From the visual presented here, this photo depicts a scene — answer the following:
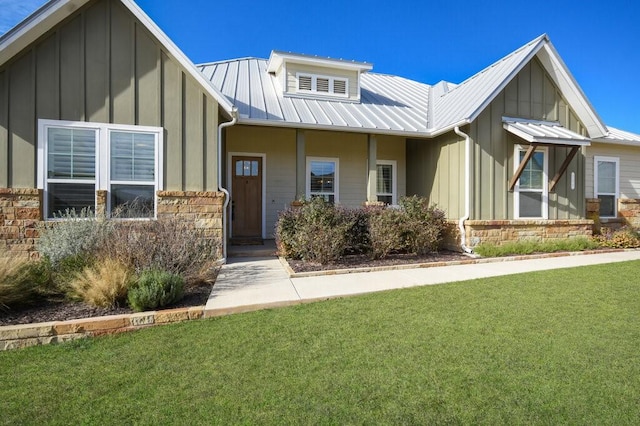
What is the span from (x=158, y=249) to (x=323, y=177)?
650cm

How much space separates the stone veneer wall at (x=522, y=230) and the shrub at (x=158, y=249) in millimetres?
6738

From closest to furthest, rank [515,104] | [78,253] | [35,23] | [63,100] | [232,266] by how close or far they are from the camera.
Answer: [78,253], [35,23], [63,100], [232,266], [515,104]

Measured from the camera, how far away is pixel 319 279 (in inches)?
244

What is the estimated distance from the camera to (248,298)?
16.1 feet

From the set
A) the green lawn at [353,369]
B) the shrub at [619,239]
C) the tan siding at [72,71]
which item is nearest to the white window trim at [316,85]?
the tan siding at [72,71]

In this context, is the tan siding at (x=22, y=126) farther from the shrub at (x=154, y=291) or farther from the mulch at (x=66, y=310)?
the shrub at (x=154, y=291)

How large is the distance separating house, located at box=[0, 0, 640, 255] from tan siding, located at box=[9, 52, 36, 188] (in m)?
0.02

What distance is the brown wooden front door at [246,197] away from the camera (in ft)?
34.4

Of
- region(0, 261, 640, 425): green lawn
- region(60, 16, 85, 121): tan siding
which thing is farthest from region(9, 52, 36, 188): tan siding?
region(0, 261, 640, 425): green lawn

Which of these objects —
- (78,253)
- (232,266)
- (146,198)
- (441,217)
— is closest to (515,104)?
(441,217)

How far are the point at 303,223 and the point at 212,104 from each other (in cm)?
344

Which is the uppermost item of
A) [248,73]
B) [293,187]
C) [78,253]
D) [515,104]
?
[248,73]

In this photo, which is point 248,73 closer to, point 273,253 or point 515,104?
point 273,253

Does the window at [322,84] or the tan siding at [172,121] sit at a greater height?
the window at [322,84]
